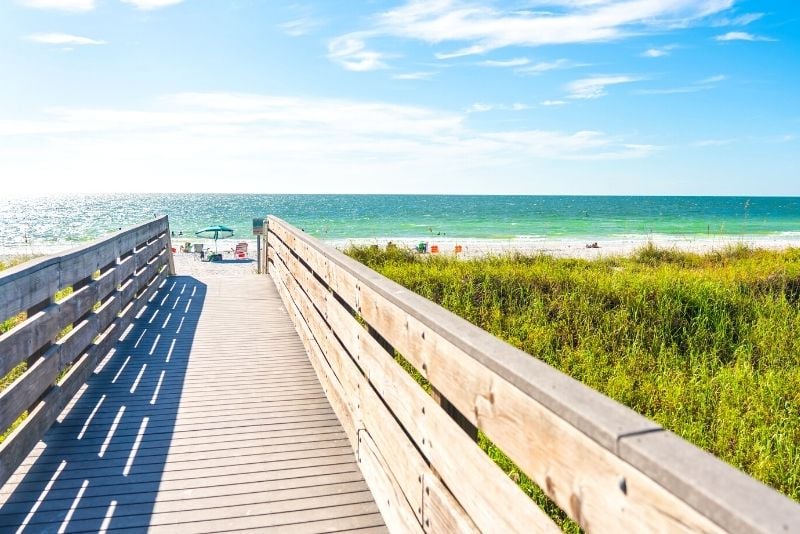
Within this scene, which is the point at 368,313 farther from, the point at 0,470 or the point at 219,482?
the point at 0,470

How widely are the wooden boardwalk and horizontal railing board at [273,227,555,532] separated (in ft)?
1.29

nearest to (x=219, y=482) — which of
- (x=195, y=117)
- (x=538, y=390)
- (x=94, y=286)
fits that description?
(x=538, y=390)

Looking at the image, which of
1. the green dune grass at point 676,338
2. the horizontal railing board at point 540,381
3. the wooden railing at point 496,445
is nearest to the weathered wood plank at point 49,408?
the wooden railing at point 496,445

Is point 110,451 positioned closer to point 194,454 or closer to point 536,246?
point 194,454

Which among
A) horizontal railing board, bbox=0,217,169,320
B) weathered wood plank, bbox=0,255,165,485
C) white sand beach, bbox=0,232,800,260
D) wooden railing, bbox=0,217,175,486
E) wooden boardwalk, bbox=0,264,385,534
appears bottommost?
white sand beach, bbox=0,232,800,260

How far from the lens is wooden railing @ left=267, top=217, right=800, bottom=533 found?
2.93ft

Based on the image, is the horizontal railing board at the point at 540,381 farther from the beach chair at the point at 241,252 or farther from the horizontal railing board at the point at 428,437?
the beach chair at the point at 241,252

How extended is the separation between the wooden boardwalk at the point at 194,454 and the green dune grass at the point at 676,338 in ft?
4.10

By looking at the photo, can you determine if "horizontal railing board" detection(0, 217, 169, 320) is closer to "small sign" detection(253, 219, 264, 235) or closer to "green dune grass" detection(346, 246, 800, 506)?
"green dune grass" detection(346, 246, 800, 506)

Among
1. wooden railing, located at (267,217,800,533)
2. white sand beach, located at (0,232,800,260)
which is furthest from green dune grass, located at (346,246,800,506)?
Answer: white sand beach, located at (0,232,800,260)

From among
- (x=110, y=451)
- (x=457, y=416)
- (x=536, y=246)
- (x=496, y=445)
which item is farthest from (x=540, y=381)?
(x=536, y=246)

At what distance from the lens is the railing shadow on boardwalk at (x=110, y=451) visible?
110 inches

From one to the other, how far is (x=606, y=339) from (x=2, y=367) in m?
5.54

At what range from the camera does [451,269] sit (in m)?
9.65
